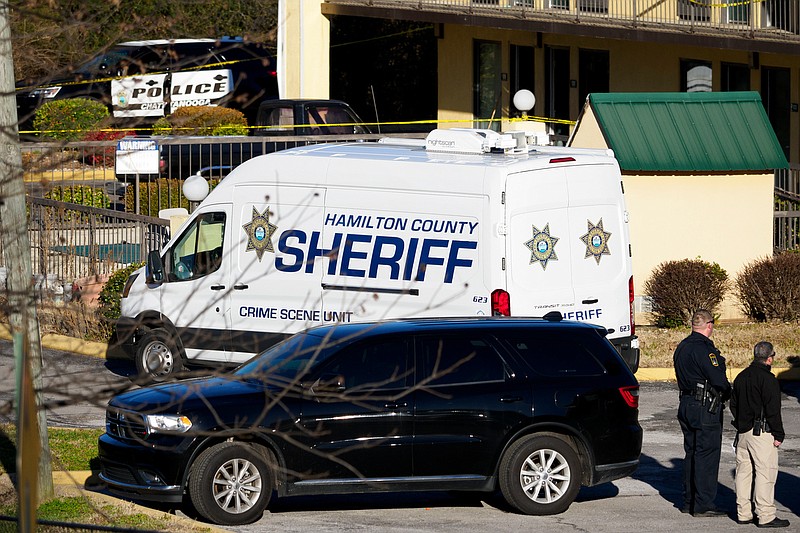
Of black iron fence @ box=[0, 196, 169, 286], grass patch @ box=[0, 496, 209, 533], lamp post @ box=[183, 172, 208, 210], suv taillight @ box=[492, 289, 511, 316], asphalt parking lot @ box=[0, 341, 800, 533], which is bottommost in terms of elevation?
asphalt parking lot @ box=[0, 341, 800, 533]

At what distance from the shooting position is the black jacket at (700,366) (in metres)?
10.8

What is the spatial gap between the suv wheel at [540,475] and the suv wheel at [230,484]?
6.54ft

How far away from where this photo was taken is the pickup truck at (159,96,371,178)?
23906mm

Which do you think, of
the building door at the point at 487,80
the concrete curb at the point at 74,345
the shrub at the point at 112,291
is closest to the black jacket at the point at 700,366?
the shrub at the point at 112,291

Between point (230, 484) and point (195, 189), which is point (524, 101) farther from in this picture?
point (230, 484)

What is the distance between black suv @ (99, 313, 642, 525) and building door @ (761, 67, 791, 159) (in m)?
17.5

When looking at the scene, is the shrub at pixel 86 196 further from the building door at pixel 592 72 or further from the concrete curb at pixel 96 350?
the building door at pixel 592 72

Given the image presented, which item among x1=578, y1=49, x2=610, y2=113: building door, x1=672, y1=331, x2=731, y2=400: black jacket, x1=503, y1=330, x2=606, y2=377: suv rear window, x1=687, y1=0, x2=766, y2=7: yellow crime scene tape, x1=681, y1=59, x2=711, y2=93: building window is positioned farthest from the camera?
x1=578, y1=49, x2=610, y2=113: building door

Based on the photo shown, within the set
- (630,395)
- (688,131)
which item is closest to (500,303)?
(630,395)

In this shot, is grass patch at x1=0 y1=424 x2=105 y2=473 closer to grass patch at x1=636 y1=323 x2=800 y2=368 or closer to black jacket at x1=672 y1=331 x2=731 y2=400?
black jacket at x1=672 y1=331 x2=731 y2=400

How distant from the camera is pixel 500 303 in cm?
1359

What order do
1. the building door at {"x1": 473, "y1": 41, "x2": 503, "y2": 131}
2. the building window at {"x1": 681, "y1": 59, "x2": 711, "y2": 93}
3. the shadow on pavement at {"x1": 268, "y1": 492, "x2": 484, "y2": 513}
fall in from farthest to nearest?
1. the building door at {"x1": 473, "y1": 41, "x2": 503, "y2": 131}
2. the building window at {"x1": 681, "y1": 59, "x2": 711, "y2": 93}
3. the shadow on pavement at {"x1": 268, "y1": 492, "x2": 484, "y2": 513}

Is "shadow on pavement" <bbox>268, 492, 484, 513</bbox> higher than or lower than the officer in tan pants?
lower

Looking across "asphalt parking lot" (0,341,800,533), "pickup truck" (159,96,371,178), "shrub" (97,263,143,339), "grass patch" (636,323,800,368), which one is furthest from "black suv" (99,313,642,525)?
"pickup truck" (159,96,371,178)
